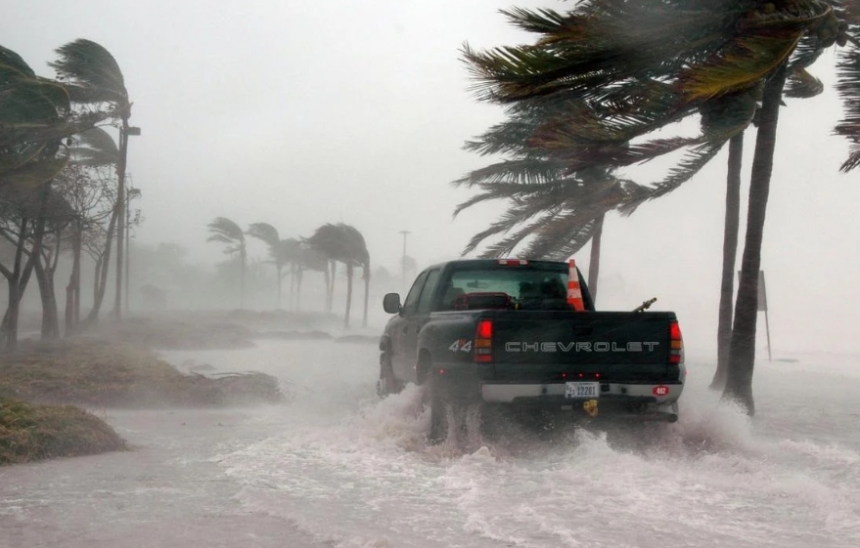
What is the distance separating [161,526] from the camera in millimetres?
5840

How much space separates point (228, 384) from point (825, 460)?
345 inches

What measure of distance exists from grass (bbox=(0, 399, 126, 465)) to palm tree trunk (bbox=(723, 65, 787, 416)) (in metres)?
7.89

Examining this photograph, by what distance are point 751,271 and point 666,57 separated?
331 cm

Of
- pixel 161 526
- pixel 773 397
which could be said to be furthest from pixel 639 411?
pixel 773 397

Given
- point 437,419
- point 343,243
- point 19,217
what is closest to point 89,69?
point 19,217

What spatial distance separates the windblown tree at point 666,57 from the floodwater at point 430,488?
135 inches

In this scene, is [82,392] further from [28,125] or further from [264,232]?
[264,232]

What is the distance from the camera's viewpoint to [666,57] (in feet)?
36.4

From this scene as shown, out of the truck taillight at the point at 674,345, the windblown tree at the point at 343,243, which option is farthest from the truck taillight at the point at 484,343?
the windblown tree at the point at 343,243

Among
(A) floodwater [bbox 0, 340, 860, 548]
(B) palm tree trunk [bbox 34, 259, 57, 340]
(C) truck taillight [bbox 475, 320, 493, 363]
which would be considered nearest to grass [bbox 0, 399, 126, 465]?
(A) floodwater [bbox 0, 340, 860, 548]

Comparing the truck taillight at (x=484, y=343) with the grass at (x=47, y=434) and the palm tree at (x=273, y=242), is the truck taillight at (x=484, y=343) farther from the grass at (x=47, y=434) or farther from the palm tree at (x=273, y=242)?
the palm tree at (x=273, y=242)

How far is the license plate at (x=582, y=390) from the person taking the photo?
8.09 meters

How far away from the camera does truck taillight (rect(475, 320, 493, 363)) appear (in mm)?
8008

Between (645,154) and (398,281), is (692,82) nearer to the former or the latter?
(645,154)
